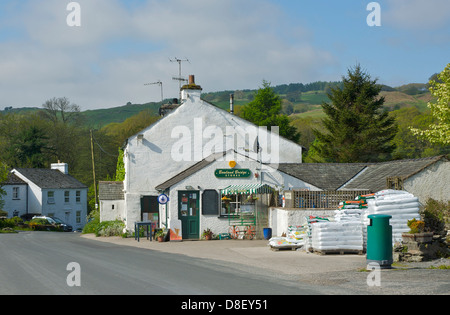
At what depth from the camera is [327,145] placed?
54.0 meters

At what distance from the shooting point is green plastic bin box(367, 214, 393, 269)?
14352 millimetres

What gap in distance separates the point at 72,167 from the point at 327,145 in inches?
1564

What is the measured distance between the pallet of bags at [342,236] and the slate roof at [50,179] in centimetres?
5233

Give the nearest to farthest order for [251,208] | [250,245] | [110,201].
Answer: [250,245]
[251,208]
[110,201]

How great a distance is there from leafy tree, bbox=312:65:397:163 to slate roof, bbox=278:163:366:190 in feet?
64.7

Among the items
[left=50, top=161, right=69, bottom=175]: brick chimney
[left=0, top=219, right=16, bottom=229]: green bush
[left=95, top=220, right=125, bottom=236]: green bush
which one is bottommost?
[left=0, top=219, right=16, bottom=229]: green bush

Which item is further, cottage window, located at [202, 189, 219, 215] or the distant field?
the distant field

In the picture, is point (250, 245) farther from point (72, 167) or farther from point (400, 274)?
point (72, 167)

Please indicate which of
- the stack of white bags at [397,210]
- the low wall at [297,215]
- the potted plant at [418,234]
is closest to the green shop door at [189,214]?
the low wall at [297,215]

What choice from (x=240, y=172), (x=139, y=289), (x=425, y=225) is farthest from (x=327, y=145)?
(x=139, y=289)

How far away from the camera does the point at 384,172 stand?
91.7ft

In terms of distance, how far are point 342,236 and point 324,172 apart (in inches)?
508

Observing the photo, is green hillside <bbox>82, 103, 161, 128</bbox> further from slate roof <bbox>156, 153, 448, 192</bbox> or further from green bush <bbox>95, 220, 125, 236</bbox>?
slate roof <bbox>156, 153, 448, 192</bbox>

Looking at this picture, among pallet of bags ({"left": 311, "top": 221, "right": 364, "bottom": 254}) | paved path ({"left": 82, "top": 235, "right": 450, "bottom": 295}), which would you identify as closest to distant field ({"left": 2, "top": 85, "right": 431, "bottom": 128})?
paved path ({"left": 82, "top": 235, "right": 450, "bottom": 295})
